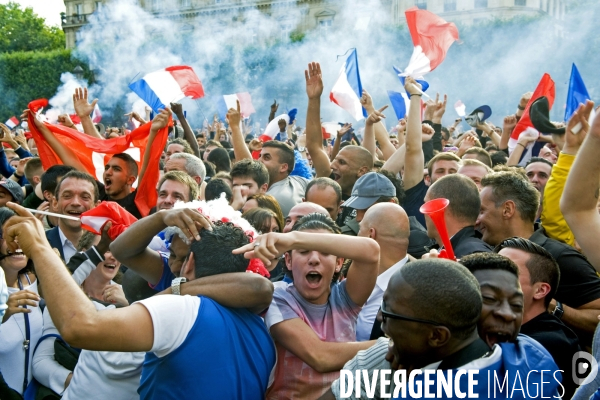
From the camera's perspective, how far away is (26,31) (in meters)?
74.2

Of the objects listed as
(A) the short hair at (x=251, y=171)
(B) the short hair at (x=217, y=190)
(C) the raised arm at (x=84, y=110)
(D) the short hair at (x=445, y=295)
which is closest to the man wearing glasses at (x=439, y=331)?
(D) the short hair at (x=445, y=295)

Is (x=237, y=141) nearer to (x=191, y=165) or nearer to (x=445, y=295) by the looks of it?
(x=191, y=165)

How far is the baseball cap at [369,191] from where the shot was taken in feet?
16.4

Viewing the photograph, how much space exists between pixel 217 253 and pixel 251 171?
3.00 m

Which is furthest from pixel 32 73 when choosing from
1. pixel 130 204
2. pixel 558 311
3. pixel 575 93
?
pixel 558 311

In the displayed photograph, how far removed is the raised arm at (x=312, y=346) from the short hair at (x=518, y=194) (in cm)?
147

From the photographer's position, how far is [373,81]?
32.5m

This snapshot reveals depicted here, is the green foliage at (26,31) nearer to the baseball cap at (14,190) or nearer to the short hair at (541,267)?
the baseball cap at (14,190)

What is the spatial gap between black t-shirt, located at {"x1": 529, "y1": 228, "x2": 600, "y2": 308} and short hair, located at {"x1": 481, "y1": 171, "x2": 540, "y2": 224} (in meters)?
0.53

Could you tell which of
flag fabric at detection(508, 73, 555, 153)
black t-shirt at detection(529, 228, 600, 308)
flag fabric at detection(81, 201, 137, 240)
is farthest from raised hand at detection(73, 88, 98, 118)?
black t-shirt at detection(529, 228, 600, 308)

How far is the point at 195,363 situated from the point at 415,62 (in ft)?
21.3

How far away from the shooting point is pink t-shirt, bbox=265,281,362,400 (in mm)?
3031

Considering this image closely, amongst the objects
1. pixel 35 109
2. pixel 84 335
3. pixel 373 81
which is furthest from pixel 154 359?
pixel 373 81

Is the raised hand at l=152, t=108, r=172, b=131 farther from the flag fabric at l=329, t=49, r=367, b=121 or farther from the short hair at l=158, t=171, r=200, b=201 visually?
the flag fabric at l=329, t=49, r=367, b=121
